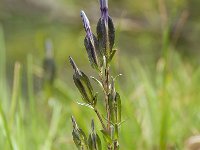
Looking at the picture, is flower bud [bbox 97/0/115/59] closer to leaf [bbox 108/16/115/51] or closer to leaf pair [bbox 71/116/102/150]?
leaf [bbox 108/16/115/51]

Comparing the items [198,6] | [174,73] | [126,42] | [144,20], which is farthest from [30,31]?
[174,73]

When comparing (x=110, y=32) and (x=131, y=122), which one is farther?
(x=131, y=122)

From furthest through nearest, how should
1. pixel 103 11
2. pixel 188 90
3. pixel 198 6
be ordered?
pixel 198 6, pixel 188 90, pixel 103 11

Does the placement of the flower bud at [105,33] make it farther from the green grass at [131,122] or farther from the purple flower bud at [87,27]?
the green grass at [131,122]

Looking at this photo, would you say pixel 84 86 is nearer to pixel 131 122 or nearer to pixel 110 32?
pixel 110 32

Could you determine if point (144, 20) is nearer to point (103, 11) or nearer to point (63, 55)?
point (63, 55)

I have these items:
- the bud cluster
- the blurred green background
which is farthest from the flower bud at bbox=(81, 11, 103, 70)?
the blurred green background

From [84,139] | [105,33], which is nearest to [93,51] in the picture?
[105,33]

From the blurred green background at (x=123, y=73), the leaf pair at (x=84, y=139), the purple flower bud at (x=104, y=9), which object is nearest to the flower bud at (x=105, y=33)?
the purple flower bud at (x=104, y=9)
